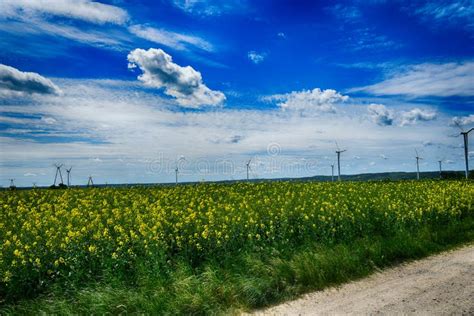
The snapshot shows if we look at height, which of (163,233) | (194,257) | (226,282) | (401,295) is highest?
(163,233)

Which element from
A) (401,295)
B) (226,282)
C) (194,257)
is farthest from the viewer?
(194,257)

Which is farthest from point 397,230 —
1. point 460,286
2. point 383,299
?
point 383,299

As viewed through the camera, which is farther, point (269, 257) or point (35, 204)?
point (35, 204)

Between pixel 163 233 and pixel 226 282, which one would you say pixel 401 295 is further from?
pixel 163 233

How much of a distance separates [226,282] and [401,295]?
3.83 m

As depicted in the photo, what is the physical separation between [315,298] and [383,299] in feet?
4.65

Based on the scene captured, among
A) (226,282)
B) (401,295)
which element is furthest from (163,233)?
(401,295)

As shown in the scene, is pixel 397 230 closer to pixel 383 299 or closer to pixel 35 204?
pixel 383 299

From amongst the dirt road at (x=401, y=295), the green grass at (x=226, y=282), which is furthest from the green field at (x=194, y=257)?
the dirt road at (x=401, y=295)

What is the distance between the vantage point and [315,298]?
8578 millimetres

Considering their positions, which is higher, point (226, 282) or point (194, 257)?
point (194, 257)

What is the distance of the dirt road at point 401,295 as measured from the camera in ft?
25.4

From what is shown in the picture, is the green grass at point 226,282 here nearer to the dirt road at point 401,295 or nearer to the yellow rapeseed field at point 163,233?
the dirt road at point 401,295

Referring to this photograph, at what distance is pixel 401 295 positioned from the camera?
8492 mm
